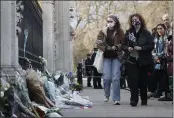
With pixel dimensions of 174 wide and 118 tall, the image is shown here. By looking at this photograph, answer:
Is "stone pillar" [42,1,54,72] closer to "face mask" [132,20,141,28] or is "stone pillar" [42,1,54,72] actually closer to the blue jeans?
the blue jeans

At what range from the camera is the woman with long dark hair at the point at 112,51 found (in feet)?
40.2

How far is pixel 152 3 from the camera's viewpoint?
44594mm

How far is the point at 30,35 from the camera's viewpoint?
13352mm

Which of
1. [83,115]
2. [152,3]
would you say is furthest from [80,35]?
[83,115]

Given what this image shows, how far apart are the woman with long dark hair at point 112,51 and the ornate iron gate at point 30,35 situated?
1.56 metres

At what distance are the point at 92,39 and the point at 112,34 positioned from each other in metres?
53.0

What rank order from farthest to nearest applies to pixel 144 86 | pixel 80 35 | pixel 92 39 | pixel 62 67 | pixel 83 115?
pixel 80 35, pixel 92 39, pixel 62 67, pixel 144 86, pixel 83 115

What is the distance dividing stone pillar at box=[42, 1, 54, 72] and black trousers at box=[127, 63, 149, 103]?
17.6ft

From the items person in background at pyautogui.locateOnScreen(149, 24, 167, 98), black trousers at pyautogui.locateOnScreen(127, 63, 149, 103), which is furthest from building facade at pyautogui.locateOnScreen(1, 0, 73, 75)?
person in background at pyautogui.locateOnScreen(149, 24, 167, 98)

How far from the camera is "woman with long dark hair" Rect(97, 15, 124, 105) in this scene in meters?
12.2

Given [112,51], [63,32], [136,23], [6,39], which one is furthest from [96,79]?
[6,39]

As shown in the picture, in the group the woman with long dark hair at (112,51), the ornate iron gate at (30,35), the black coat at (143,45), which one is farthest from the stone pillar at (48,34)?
the black coat at (143,45)

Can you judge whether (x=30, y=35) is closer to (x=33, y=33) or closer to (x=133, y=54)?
(x=33, y=33)

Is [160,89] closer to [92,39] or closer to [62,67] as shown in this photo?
[62,67]
